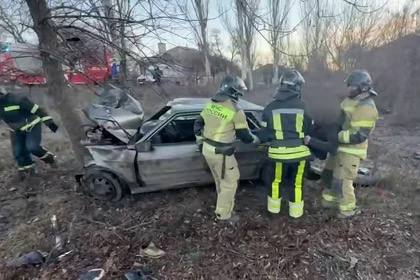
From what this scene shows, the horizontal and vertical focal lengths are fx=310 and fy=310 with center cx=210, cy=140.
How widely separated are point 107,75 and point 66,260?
3.07 metres

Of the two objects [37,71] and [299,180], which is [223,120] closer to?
[299,180]

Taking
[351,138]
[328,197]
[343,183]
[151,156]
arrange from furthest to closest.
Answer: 1. [151,156]
2. [328,197]
3. [343,183]
4. [351,138]

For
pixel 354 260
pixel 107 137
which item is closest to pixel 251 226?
pixel 354 260

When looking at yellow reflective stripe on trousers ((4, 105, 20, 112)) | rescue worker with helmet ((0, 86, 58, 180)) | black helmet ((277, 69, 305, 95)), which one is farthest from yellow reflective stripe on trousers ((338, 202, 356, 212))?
yellow reflective stripe on trousers ((4, 105, 20, 112))

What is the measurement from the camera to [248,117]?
12.9 ft

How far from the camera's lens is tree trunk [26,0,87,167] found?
4328 millimetres

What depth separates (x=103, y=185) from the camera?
3945 mm

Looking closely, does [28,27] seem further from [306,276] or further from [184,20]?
[306,276]

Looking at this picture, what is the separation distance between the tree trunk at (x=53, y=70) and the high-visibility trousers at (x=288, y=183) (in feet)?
9.49

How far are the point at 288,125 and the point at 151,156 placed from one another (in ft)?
5.52

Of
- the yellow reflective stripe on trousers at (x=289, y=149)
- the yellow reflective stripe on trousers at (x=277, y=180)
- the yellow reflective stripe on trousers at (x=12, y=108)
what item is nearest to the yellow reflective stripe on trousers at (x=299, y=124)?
the yellow reflective stripe on trousers at (x=289, y=149)

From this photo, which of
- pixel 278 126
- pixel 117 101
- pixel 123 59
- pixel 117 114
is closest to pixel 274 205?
pixel 278 126

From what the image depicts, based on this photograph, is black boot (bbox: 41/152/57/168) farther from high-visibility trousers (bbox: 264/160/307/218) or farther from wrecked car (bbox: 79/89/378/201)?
high-visibility trousers (bbox: 264/160/307/218)

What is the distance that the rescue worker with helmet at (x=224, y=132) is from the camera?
10.4ft
